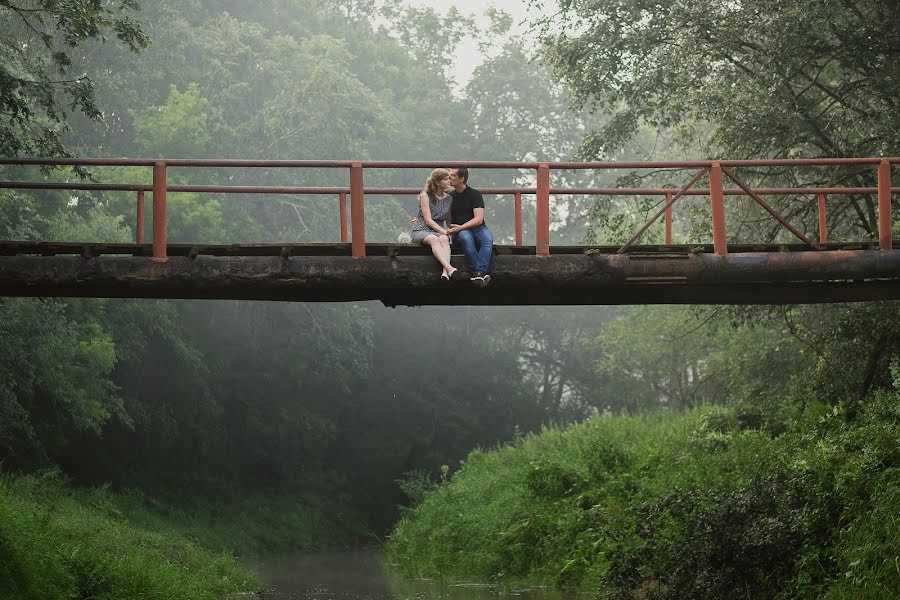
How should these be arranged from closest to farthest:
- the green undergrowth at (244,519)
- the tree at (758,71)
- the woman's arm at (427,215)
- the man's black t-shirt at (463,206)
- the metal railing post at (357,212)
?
the metal railing post at (357,212), the woman's arm at (427,215), the man's black t-shirt at (463,206), the tree at (758,71), the green undergrowth at (244,519)

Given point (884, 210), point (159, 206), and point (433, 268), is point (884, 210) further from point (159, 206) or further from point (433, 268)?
point (159, 206)

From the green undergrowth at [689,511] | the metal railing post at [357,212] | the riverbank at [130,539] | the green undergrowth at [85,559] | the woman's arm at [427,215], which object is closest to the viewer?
the metal railing post at [357,212]

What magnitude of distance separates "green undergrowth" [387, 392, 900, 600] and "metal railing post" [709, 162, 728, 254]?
10.4 feet

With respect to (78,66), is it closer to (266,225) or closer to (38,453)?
(266,225)

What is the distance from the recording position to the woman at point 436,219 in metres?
12.1

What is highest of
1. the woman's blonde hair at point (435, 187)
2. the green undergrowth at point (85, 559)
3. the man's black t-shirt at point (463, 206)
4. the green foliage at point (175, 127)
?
the green foliage at point (175, 127)

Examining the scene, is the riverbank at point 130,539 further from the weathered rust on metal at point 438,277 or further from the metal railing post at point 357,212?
the metal railing post at point 357,212

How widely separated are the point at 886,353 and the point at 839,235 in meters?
7.38

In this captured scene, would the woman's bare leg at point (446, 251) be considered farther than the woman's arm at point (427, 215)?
No

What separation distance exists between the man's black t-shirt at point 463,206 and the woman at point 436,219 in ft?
0.21

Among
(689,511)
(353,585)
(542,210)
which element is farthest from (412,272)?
(353,585)

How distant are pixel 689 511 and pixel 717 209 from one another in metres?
4.07

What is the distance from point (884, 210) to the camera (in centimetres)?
1287

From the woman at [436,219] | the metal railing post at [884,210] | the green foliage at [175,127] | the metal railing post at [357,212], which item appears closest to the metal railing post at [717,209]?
the metal railing post at [884,210]
